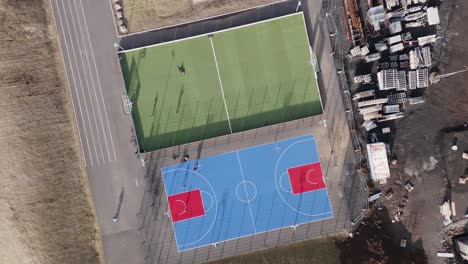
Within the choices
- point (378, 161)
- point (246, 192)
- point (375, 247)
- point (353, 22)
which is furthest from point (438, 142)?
point (246, 192)

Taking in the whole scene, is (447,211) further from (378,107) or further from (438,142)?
(378,107)

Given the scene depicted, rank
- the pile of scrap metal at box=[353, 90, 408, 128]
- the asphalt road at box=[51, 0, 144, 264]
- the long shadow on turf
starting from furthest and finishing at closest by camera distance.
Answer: the asphalt road at box=[51, 0, 144, 264] < the long shadow on turf < the pile of scrap metal at box=[353, 90, 408, 128]

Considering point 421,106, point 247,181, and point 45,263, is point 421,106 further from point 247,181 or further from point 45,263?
point 45,263

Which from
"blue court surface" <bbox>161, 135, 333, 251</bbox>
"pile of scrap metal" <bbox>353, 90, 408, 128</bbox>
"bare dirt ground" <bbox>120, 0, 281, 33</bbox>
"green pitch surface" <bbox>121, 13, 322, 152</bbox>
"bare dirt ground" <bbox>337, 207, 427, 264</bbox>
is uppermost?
"bare dirt ground" <bbox>120, 0, 281, 33</bbox>

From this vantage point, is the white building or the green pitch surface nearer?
the white building

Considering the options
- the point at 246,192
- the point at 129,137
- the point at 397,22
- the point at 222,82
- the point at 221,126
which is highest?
the point at 397,22

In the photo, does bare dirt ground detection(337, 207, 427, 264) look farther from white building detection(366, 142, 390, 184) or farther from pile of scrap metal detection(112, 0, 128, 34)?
pile of scrap metal detection(112, 0, 128, 34)

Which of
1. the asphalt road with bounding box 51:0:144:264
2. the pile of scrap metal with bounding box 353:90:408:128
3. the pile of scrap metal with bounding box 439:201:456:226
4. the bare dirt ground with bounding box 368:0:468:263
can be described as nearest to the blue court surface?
the asphalt road with bounding box 51:0:144:264
